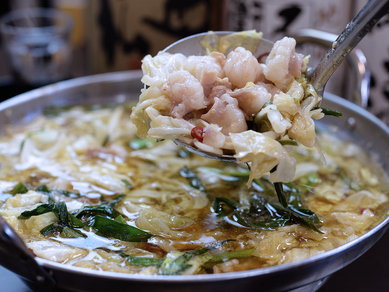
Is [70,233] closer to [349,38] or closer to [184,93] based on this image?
[184,93]

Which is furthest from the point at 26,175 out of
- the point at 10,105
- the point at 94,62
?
the point at 94,62

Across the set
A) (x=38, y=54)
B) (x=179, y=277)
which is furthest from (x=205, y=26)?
(x=179, y=277)

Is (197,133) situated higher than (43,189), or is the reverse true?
(197,133)

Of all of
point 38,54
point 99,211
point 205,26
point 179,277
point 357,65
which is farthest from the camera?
point 38,54

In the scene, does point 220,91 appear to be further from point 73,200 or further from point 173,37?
point 173,37

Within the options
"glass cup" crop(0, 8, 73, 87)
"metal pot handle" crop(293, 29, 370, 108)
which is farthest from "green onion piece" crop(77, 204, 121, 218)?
"glass cup" crop(0, 8, 73, 87)

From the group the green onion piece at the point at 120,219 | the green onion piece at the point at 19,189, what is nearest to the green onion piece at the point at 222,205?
the green onion piece at the point at 120,219

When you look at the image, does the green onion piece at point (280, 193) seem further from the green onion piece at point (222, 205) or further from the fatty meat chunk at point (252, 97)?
the fatty meat chunk at point (252, 97)
